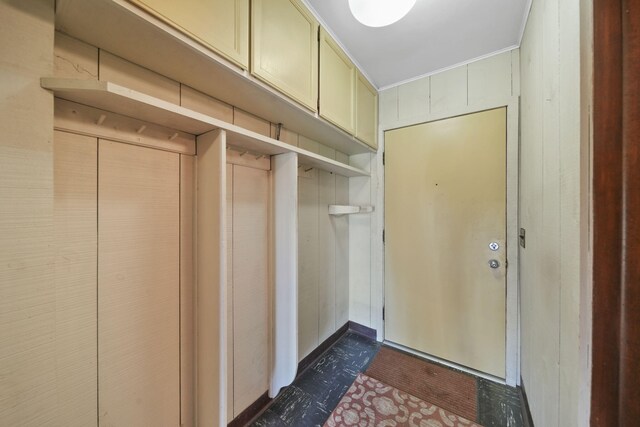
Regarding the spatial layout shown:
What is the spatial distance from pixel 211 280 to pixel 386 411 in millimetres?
1352

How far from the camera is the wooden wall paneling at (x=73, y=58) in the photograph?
696mm

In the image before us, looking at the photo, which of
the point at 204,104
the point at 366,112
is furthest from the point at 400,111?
the point at 204,104

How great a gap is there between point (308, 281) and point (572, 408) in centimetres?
138

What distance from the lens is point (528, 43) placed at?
4.17 ft

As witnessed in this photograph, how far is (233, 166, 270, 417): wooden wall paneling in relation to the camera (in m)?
1.25

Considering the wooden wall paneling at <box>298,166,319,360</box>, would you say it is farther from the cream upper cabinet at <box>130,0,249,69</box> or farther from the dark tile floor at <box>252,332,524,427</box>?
the cream upper cabinet at <box>130,0,249,69</box>

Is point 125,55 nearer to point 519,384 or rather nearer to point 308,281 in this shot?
point 308,281

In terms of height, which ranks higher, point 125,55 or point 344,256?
point 125,55

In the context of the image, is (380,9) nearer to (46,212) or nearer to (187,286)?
(46,212)

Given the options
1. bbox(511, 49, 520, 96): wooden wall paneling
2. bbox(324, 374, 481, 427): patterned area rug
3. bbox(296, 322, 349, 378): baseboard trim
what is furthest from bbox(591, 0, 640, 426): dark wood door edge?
bbox(296, 322, 349, 378): baseboard trim

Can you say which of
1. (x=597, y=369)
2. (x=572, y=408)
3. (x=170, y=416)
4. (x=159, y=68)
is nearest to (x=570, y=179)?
(x=597, y=369)

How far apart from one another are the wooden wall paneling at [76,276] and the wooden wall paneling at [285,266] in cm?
79

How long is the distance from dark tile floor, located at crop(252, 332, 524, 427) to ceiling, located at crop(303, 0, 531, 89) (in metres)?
2.38

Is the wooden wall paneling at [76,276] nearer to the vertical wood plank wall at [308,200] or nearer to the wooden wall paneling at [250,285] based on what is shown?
the vertical wood plank wall at [308,200]
